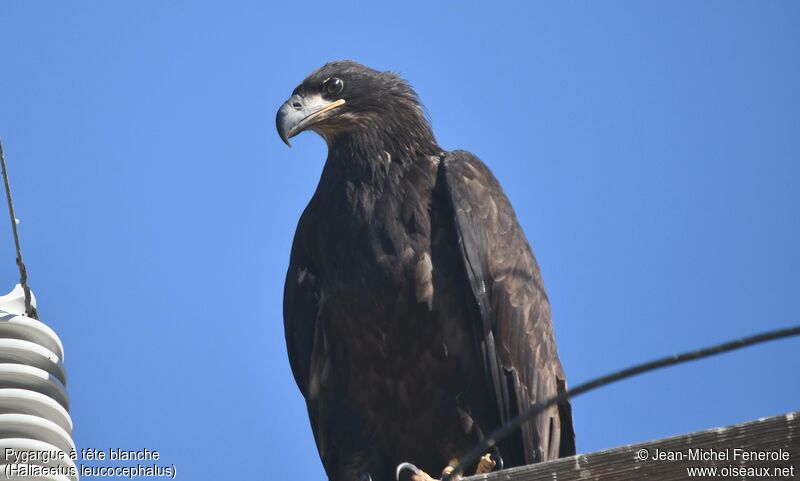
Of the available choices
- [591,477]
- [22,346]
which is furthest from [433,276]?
[591,477]

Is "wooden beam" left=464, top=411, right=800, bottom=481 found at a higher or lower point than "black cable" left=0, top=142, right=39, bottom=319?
lower

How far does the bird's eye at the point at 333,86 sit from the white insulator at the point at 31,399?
8.83ft

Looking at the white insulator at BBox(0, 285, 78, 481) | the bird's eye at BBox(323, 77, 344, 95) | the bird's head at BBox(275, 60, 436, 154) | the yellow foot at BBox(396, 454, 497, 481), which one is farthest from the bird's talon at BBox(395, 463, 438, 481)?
the bird's eye at BBox(323, 77, 344, 95)

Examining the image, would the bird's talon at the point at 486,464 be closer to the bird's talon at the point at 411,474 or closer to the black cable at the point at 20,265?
the bird's talon at the point at 411,474

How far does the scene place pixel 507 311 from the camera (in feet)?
21.0

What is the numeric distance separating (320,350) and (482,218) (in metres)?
1.11

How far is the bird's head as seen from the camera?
7191 millimetres

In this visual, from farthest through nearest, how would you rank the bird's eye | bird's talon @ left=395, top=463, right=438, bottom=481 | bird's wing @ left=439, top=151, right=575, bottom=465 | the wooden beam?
1. the bird's eye
2. bird's wing @ left=439, top=151, right=575, bottom=465
3. bird's talon @ left=395, top=463, right=438, bottom=481
4. the wooden beam

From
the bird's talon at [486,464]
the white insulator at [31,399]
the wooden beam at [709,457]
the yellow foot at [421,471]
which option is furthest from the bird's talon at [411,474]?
the wooden beam at [709,457]

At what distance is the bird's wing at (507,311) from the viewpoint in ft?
20.3

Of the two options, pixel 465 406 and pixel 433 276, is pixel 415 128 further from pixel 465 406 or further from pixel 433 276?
pixel 465 406

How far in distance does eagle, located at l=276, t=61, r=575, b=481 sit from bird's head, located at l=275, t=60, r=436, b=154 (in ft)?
1.46

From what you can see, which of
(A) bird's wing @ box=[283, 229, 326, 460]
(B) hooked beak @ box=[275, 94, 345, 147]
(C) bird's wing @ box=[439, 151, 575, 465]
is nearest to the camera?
(C) bird's wing @ box=[439, 151, 575, 465]

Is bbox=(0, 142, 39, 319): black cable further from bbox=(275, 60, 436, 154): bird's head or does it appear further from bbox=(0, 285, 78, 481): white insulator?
bbox=(275, 60, 436, 154): bird's head
